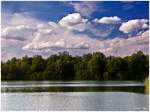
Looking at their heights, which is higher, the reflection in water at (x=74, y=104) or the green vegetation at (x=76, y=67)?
the green vegetation at (x=76, y=67)

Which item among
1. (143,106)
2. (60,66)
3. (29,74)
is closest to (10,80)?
(29,74)

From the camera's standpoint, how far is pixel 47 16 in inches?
661

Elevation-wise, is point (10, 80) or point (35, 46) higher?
point (35, 46)

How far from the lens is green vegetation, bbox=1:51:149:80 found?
17500 millimetres

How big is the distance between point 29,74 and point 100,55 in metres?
3.01

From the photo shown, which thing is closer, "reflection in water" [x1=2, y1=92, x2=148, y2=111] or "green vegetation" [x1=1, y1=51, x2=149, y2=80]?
"reflection in water" [x1=2, y1=92, x2=148, y2=111]

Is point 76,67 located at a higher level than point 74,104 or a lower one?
higher

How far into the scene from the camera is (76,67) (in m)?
18.3

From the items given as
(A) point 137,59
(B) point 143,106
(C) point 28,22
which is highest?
(C) point 28,22

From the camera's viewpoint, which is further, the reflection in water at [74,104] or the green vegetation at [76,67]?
the green vegetation at [76,67]

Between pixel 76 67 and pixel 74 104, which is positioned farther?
pixel 76 67

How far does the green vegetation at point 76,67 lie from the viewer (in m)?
17.5

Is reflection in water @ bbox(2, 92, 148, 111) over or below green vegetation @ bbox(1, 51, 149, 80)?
below

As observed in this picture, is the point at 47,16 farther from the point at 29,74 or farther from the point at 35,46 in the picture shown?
the point at 29,74
